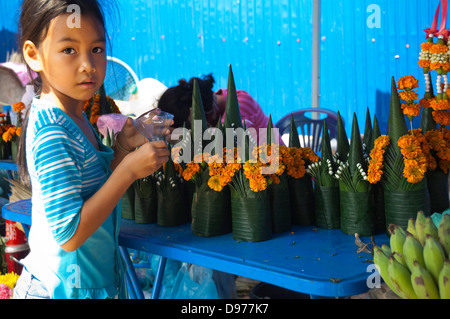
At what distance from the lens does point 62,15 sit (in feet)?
4.54

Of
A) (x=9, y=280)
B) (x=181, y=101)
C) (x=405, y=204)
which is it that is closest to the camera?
(x=405, y=204)

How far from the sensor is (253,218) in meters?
1.60

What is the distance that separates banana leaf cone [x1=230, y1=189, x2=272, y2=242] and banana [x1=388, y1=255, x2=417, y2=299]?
1.99ft

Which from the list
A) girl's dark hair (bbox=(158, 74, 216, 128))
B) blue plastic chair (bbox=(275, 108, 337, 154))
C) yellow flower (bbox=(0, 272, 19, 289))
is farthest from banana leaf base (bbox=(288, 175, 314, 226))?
blue plastic chair (bbox=(275, 108, 337, 154))

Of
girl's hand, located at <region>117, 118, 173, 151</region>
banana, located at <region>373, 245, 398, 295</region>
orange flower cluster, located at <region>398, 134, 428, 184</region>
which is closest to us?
banana, located at <region>373, 245, 398, 295</region>

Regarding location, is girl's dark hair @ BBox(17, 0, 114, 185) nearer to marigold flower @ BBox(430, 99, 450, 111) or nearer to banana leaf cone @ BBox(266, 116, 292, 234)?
banana leaf cone @ BBox(266, 116, 292, 234)

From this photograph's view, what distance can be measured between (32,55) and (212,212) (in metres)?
0.72

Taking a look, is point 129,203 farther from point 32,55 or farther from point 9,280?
point 9,280

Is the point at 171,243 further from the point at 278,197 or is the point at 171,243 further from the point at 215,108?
the point at 215,108

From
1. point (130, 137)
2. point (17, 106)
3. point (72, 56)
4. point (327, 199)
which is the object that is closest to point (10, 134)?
point (17, 106)

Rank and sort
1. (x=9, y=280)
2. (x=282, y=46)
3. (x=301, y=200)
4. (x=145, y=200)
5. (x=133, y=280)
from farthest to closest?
(x=282, y=46), (x=9, y=280), (x=133, y=280), (x=145, y=200), (x=301, y=200)

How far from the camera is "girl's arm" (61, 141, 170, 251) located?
1.34 metres

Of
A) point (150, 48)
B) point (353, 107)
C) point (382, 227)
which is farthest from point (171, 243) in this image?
point (150, 48)
